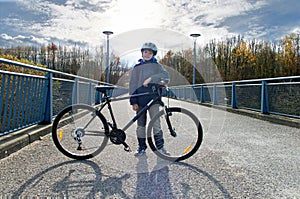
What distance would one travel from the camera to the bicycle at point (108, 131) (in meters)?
3.18

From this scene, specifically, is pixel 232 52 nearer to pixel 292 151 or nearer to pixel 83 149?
pixel 292 151

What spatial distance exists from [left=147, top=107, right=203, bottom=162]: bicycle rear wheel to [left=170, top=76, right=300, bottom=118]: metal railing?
3.75 m

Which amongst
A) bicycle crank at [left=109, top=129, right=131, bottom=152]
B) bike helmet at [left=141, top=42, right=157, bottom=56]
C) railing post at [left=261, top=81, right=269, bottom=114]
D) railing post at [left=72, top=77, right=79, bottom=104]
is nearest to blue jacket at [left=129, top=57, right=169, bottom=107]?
bike helmet at [left=141, top=42, right=157, bottom=56]

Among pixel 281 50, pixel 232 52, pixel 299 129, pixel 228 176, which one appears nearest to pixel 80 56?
pixel 232 52

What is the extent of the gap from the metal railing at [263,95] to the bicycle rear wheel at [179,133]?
3.75 m

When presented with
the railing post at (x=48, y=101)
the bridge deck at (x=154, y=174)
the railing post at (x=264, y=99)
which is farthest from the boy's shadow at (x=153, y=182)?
the railing post at (x=264, y=99)

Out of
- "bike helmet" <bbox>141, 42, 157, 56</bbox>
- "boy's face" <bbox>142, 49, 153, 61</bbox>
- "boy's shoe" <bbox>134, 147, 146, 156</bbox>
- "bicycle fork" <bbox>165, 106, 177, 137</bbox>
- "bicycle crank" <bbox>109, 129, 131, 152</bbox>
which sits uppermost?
"bike helmet" <bbox>141, 42, 157, 56</bbox>

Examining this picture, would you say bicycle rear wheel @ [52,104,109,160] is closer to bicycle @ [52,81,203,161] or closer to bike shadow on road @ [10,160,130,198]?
bicycle @ [52,81,203,161]

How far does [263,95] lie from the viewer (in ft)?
23.5

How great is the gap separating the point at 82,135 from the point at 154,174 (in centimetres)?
111

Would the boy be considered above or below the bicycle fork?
above

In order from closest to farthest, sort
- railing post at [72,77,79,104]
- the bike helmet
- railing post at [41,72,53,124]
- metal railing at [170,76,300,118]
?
1. the bike helmet
2. railing post at [41,72,53,124]
3. metal railing at [170,76,300,118]
4. railing post at [72,77,79,104]

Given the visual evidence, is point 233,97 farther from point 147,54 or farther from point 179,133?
point 147,54

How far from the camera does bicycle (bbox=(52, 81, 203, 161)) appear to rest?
3.18 m
